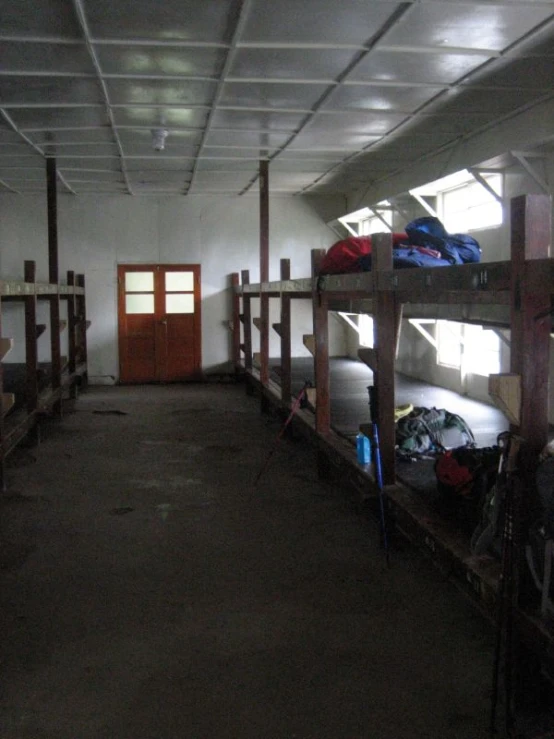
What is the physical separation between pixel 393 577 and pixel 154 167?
7.38m

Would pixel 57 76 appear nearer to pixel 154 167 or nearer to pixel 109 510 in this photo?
pixel 109 510

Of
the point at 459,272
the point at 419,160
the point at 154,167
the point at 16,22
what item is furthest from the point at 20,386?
the point at 459,272

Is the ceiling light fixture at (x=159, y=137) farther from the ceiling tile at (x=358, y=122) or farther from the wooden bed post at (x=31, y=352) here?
the wooden bed post at (x=31, y=352)

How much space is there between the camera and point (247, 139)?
8.30 m

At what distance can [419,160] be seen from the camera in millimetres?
9438

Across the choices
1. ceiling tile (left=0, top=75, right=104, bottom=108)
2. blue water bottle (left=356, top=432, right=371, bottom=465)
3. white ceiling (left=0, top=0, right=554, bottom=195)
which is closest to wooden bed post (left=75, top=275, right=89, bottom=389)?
white ceiling (left=0, top=0, right=554, bottom=195)

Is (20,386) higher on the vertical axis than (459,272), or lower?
lower

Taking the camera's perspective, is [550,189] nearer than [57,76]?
No

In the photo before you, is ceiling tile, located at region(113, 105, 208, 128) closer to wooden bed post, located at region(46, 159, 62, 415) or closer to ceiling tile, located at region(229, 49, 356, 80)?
ceiling tile, located at region(229, 49, 356, 80)

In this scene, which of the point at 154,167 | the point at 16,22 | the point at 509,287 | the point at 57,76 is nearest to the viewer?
the point at 509,287

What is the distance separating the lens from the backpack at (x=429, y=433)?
17.2 ft

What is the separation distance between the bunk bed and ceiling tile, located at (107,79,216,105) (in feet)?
5.92

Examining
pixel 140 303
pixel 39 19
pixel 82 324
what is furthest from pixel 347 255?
pixel 140 303

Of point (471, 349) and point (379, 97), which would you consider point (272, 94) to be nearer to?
point (379, 97)
